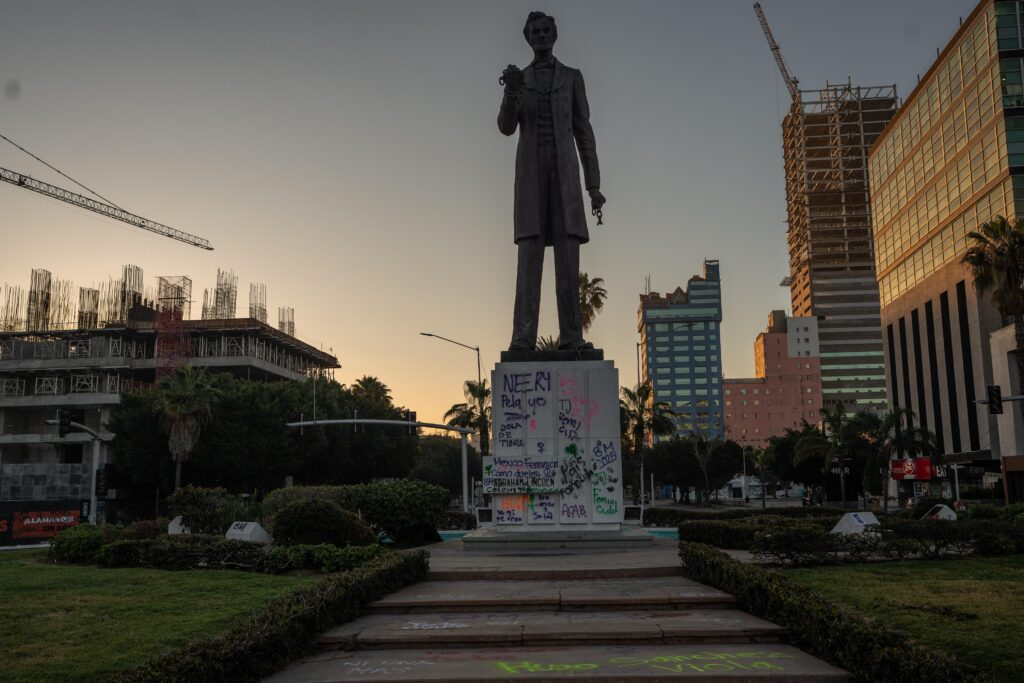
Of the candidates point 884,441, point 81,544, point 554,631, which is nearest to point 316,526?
point 81,544

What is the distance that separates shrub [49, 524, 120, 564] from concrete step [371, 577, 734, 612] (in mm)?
9533

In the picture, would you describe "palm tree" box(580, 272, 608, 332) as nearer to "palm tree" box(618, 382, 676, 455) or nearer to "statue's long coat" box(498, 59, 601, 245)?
"palm tree" box(618, 382, 676, 455)

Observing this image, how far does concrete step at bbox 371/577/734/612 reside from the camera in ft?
34.6

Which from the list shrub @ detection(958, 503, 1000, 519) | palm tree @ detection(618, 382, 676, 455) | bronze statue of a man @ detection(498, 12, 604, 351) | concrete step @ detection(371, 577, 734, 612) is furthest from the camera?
palm tree @ detection(618, 382, 676, 455)

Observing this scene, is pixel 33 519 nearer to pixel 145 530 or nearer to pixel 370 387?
pixel 145 530

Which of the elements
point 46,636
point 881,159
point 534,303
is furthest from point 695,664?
point 881,159

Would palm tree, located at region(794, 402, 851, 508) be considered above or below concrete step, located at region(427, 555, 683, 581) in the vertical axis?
above

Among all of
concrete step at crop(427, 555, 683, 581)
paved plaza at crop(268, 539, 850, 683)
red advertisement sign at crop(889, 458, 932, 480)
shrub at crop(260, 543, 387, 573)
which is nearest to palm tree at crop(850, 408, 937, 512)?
red advertisement sign at crop(889, 458, 932, 480)

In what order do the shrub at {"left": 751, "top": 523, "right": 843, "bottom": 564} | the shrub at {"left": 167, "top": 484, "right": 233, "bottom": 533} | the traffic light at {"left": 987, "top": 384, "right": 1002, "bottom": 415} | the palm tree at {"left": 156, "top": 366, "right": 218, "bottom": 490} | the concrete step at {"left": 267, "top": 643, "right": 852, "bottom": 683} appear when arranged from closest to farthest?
the concrete step at {"left": 267, "top": 643, "right": 852, "bottom": 683} < the shrub at {"left": 751, "top": 523, "right": 843, "bottom": 564} < the shrub at {"left": 167, "top": 484, "right": 233, "bottom": 533} < the traffic light at {"left": 987, "top": 384, "right": 1002, "bottom": 415} < the palm tree at {"left": 156, "top": 366, "right": 218, "bottom": 490}

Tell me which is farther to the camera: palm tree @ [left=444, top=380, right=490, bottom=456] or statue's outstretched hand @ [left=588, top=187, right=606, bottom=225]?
palm tree @ [left=444, top=380, right=490, bottom=456]

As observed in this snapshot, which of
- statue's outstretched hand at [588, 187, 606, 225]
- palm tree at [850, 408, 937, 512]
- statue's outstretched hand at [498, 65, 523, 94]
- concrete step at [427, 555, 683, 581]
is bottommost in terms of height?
concrete step at [427, 555, 683, 581]

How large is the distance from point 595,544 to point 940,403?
220ft

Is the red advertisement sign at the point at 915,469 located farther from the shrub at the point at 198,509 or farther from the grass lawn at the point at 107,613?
the grass lawn at the point at 107,613

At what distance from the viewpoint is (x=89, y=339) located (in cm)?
8844
